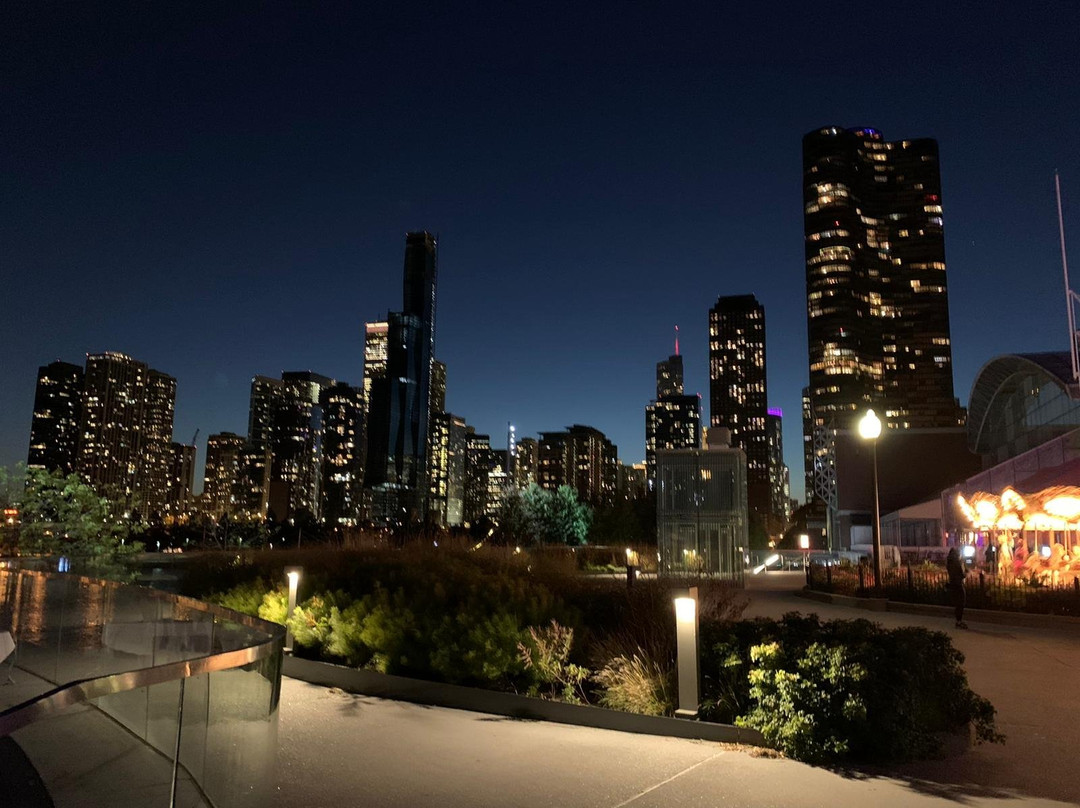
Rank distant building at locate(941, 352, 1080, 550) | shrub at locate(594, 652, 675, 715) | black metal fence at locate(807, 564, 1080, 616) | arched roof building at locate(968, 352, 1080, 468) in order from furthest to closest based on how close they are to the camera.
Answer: arched roof building at locate(968, 352, 1080, 468), distant building at locate(941, 352, 1080, 550), black metal fence at locate(807, 564, 1080, 616), shrub at locate(594, 652, 675, 715)

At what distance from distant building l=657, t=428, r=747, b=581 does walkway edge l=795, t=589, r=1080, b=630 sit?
7481 millimetres

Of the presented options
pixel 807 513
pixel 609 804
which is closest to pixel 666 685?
pixel 609 804

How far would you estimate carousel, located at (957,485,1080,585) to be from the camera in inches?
866

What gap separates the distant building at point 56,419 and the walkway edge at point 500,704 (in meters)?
192

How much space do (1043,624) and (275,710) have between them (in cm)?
1622

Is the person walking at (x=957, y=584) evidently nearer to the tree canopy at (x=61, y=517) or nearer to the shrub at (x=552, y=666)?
the shrub at (x=552, y=666)

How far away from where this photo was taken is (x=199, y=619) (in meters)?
7.25

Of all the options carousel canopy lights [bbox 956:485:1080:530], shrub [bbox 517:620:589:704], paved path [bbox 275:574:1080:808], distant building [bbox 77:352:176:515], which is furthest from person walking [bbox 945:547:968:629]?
distant building [bbox 77:352:176:515]

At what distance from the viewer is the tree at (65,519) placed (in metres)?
22.8

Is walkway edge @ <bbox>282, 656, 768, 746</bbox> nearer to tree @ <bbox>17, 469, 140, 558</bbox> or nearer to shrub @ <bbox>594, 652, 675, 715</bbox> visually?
shrub @ <bbox>594, 652, 675, 715</bbox>

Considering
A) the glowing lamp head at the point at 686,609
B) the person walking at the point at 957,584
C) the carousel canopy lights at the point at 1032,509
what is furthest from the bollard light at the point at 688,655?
the carousel canopy lights at the point at 1032,509

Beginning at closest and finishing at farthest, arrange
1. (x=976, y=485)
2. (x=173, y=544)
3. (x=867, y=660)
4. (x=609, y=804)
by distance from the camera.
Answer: (x=609, y=804) < (x=867, y=660) < (x=976, y=485) < (x=173, y=544)

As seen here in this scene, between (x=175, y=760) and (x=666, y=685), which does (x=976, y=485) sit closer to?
(x=666, y=685)

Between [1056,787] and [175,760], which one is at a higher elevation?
[175,760]
